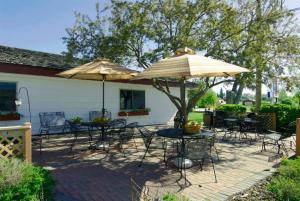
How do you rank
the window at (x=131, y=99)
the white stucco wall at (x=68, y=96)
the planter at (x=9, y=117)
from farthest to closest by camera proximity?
the window at (x=131, y=99) < the white stucco wall at (x=68, y=96) < the planter at (x=9, y=117)

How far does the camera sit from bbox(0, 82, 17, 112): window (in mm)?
10586

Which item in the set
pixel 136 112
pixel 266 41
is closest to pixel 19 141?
pixel 266 41

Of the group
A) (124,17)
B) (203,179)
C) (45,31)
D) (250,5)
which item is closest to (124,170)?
(203,179)

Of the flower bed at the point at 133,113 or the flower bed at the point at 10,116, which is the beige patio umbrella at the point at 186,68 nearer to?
the flower bed at the point at 10,116

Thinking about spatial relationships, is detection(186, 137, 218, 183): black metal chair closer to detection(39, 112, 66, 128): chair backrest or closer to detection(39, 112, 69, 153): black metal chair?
detection(39, 112, 69, 153): black metal chair

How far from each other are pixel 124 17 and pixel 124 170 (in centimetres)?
642

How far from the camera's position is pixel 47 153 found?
A: 8.27 m

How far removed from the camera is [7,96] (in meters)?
10.7

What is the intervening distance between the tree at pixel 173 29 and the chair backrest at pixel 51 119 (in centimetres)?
294

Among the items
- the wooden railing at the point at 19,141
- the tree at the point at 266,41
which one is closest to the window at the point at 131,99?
the tree at the point at 266,41

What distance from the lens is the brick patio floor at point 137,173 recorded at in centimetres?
496

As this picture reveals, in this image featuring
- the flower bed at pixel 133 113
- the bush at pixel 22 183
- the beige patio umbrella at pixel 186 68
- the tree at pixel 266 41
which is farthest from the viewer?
the flower bed at pixel 133 113

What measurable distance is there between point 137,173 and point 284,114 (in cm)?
1023

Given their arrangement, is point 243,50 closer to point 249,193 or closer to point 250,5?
point 250,5
